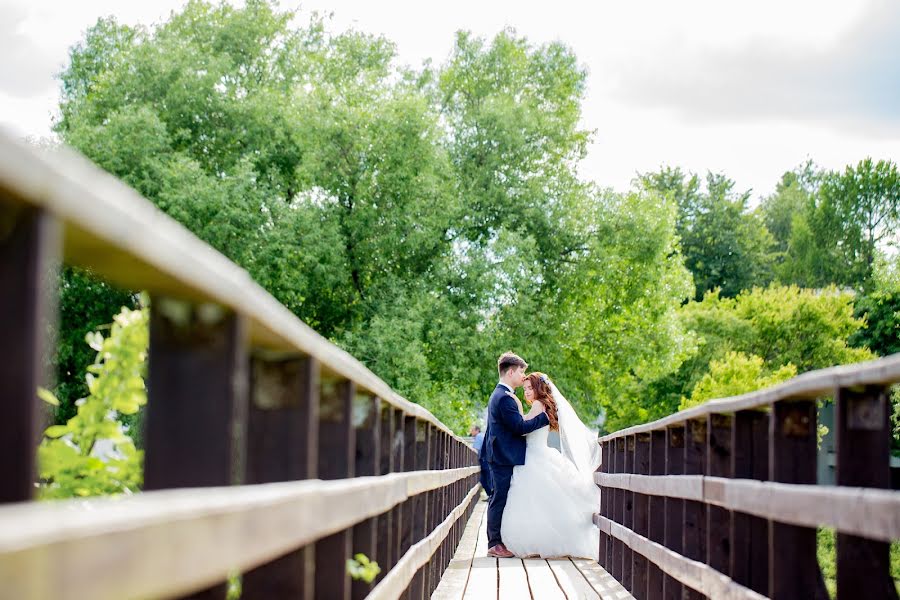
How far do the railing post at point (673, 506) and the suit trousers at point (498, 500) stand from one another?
4.90 metres

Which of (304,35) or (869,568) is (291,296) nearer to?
(304,35)

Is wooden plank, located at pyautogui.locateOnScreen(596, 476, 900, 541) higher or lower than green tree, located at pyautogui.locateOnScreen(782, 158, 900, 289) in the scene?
lower

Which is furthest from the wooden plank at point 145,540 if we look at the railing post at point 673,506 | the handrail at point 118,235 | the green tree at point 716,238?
the green tree at point 716,238

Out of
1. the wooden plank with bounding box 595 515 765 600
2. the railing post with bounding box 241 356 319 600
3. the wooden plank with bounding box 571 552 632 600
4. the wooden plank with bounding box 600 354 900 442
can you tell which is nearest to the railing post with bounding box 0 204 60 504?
the railing post with bounding box 241 356 319 600

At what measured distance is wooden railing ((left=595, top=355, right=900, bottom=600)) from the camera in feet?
10.0

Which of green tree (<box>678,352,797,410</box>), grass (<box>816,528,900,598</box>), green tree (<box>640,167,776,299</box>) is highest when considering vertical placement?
green tree (<box>640,167,776,299</box>)

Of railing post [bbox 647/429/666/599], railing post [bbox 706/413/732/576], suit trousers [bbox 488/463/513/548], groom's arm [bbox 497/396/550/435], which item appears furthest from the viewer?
suit trousers [bbox 488/463/513/548]

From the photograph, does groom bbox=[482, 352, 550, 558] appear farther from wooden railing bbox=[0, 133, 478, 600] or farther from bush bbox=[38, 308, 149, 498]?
bush bbox=[38, 308, 149, 498]

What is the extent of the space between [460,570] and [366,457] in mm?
6082

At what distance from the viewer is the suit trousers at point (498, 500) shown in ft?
37.9

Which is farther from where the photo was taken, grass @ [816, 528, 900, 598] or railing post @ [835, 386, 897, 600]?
grass @ [816, 528, 900, 598]

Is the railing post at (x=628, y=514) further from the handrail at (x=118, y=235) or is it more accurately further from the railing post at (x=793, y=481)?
the handrail at (x=118, y=235)

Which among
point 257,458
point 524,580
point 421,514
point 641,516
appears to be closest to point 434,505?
point 641,516

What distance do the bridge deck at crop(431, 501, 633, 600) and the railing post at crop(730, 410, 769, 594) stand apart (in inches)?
144
